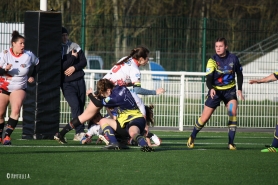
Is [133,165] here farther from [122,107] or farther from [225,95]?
[225,95]

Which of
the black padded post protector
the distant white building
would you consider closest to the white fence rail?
the distant white building

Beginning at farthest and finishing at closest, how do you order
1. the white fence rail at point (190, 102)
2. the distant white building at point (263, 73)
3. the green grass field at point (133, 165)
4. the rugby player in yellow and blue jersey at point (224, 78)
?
1. the distant white building at point (263, 73)
2. the white fence rail at point (190, 102)
3. the rugby player in yellow and blue jersey at point (224, 78)
4. the green grass field at point (133, 165)

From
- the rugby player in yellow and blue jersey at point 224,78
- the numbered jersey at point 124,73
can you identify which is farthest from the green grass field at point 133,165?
the numbered jersey at point 124,73

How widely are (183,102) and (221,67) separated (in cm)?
591

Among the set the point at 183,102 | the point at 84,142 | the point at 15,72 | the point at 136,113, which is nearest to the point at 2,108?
the point at 15,72

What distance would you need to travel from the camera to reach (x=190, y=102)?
60.7ft

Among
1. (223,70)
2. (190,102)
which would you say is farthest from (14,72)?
(190,102)

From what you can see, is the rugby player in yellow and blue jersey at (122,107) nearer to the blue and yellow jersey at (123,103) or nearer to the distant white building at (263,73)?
the blue and yellow jersey at (123,103)

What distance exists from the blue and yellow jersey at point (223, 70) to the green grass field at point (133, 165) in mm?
1103

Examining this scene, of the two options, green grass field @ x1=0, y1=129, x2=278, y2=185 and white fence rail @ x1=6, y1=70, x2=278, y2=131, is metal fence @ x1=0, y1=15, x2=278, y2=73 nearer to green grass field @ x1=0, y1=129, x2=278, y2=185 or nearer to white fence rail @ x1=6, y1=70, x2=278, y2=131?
white fence rail @ x1=6, y1=70, x2=278, y2=131

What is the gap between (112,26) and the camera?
1970 centimetres

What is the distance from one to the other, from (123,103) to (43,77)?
9.93 ft

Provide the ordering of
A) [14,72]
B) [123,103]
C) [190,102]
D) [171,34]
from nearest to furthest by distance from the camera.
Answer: [123,103], [14,72], [190,102], [171,34]

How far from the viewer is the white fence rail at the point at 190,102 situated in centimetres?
1831
